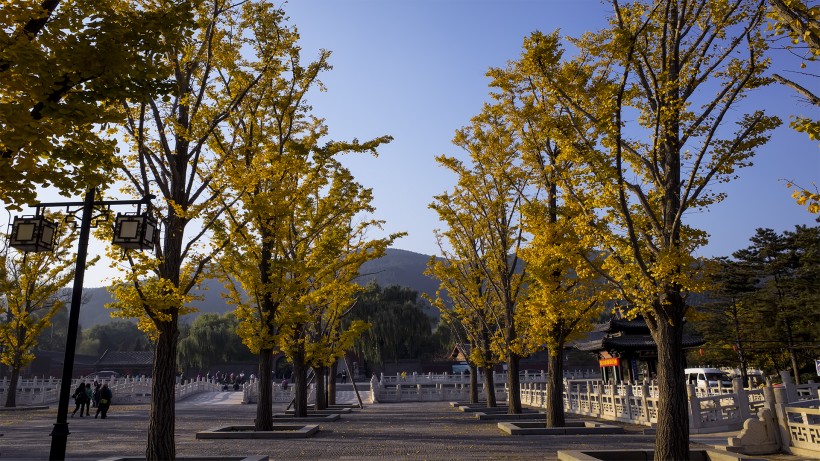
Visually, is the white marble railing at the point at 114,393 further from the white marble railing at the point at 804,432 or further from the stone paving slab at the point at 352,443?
the white marble railing at the point at 804,432

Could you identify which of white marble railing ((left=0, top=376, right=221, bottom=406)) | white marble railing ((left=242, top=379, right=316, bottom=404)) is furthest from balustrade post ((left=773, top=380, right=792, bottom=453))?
white marble railing ((left=0, top=376, right=221, bottom=406))

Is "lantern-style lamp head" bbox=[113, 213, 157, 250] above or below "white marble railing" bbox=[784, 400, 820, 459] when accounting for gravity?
above

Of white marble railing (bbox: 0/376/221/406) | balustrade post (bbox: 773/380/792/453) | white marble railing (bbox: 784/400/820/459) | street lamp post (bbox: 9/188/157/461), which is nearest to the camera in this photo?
street lamp post (bbox: 9/188/157/461)

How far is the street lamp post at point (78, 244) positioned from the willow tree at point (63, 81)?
257 cm

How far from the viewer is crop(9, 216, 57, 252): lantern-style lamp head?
8695 mm

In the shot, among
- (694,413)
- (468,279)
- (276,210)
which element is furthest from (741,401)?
(276,210)

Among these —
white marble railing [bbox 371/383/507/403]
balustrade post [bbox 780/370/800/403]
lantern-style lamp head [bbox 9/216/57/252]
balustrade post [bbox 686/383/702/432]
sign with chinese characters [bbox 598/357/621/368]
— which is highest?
lantern-style lamp head [bbox 9/216/57/252]

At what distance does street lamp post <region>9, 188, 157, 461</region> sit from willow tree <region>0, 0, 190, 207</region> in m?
2.57

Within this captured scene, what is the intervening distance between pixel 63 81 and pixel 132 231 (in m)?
3.69

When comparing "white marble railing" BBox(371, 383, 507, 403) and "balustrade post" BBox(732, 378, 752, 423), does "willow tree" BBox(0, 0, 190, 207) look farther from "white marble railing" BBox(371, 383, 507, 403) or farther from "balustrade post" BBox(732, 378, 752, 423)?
"white marble railing" BBox(371, 383, 507, 403)

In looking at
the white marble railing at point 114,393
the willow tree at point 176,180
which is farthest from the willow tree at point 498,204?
the white marble railing at point 114,393

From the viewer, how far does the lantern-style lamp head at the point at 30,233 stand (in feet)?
28.5

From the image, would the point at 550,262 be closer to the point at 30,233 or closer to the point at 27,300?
the point at 30,233

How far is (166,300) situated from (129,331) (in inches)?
4162
